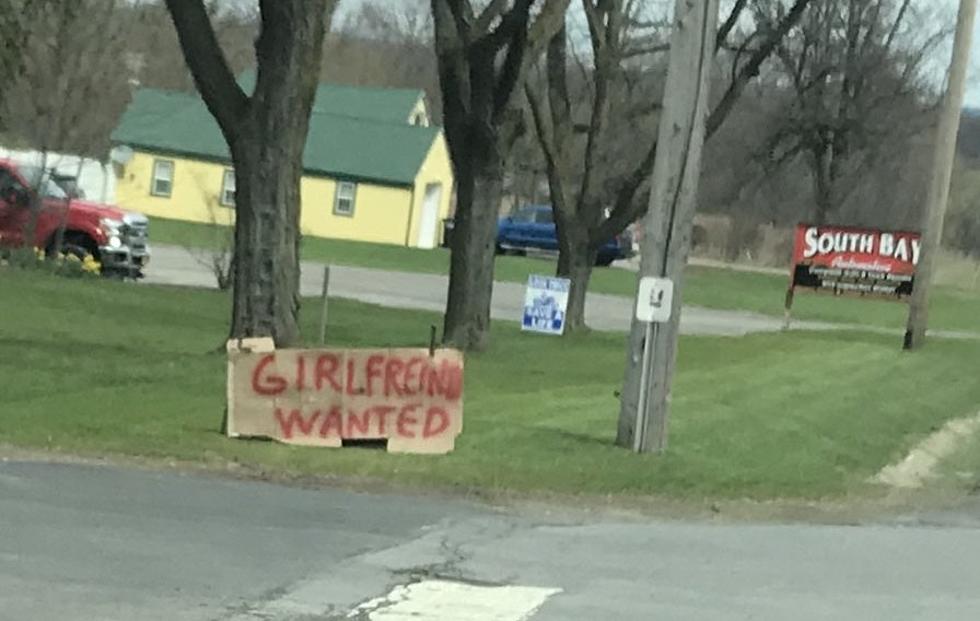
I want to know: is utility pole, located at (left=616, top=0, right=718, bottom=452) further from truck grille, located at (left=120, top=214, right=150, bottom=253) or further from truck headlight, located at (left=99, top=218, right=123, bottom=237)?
truck grille, located at (left=120, top=214, right=150, bottom=253)

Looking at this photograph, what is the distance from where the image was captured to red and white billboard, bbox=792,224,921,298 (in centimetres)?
3472

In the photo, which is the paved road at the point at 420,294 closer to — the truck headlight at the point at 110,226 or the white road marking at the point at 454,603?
the truck headlight at the point at 110,226

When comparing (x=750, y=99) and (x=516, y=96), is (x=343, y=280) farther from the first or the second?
(x=750, y=99)

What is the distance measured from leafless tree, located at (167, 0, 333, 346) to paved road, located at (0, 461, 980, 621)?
591 centimetres

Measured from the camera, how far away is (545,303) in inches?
1101

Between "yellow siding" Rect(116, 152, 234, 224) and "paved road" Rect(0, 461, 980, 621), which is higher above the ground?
"yellow siding" Rect(116, 152, 234, 224)

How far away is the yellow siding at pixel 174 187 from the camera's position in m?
64.7

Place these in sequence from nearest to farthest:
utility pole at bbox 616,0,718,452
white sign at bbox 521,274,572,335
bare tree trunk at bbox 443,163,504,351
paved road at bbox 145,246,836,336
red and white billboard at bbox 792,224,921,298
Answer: utility pole at bbox 616,0,718,452, bare tree trunk at bbox 443,163,504,351, white sign at bbox 521,274,572,335, red and white billboard at bbox 792,224,921,298, paved road at bbox 145,246,836,336

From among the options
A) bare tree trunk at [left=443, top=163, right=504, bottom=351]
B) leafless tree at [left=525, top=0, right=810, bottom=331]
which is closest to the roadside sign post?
bare tree trunk at [left=443, top=163, right=504, bottom=351]

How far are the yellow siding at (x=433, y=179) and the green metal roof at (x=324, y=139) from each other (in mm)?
659

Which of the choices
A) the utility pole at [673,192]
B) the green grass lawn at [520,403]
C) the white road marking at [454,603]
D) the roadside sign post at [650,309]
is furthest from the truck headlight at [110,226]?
the white road marking at [454,603]

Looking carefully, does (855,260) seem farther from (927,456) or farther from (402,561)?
(402,561)

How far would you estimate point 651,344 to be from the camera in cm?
1509

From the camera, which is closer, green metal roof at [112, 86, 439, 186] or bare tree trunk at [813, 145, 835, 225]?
bare tree trunk at [813, 145, 835, 225]
